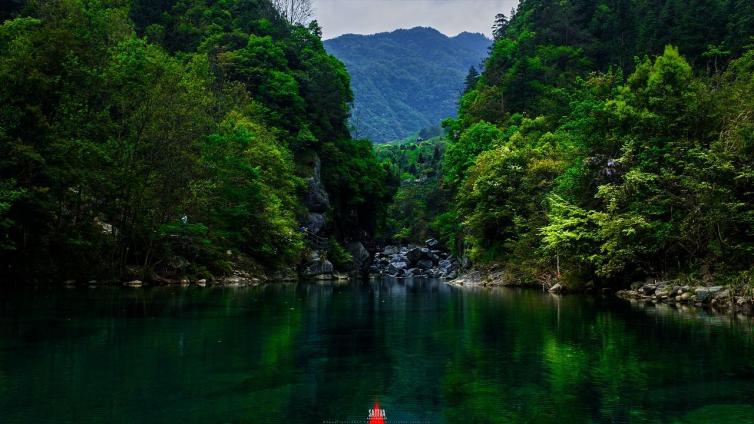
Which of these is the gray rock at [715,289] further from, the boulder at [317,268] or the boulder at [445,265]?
the boulder at [445,265]

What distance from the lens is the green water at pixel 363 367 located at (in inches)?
354

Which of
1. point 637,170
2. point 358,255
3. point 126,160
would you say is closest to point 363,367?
point 637,170

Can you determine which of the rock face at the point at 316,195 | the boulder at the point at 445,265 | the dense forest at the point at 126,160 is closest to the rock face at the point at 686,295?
the dense forest at the point at 126,160

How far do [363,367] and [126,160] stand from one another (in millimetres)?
30013

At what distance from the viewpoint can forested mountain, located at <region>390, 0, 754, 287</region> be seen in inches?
1169

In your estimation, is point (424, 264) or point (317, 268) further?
point (424, 264)

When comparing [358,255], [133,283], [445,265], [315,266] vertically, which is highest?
[358,255]

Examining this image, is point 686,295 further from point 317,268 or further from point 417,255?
point 417,255

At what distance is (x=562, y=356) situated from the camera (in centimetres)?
1398

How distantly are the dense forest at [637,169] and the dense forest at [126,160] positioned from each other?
1950cm

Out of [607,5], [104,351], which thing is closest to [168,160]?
[104,351]

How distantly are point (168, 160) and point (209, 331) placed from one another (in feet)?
84.0

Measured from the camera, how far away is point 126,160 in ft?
124

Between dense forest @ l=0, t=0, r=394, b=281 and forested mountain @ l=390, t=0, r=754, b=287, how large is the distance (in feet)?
63.2
